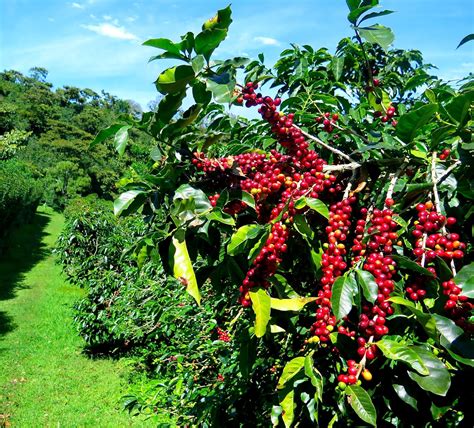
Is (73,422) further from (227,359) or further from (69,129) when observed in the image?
(69,129)

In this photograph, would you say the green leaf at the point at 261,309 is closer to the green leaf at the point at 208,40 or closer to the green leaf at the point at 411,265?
the green leaf at the point at 411,265

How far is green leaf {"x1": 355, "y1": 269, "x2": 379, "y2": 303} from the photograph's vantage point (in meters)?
1.04

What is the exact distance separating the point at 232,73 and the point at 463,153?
62cm

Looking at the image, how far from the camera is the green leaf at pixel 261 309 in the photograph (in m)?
1.15

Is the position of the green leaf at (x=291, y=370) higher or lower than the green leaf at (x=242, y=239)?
lower

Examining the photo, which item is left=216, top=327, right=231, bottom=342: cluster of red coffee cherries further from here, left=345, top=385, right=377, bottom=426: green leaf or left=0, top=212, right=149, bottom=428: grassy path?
left=0, top=212, right=149, bottom=428: grassy path

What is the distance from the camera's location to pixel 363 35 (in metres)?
1.33

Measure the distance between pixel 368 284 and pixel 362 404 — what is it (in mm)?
264

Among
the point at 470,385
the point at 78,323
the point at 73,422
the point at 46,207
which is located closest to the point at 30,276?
the point at 78,323

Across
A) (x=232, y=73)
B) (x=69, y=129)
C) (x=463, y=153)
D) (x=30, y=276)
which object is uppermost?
(x=69, y=129)

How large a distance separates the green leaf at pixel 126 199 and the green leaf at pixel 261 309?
0.50 metres

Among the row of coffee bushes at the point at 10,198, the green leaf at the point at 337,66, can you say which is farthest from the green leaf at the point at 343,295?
the row of coffee bushes at the point at 10,198

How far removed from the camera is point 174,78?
1.10 metres

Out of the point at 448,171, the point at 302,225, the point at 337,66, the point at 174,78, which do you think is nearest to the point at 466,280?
the point at 448,171
